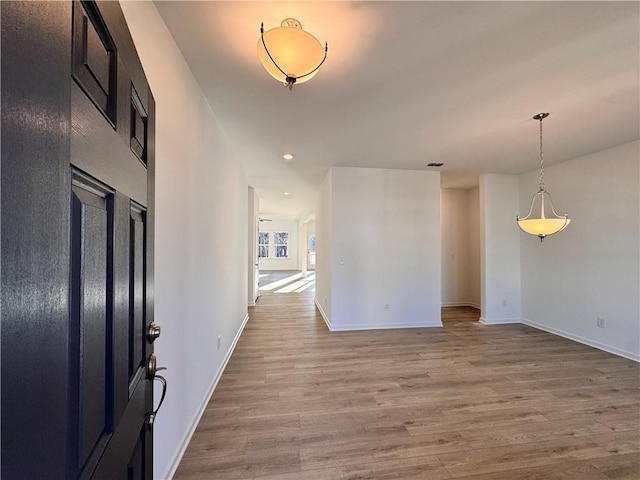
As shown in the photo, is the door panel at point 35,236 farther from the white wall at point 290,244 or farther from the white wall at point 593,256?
the white wall at point 290,244

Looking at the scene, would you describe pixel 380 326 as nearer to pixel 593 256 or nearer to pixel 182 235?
pixel 593 256

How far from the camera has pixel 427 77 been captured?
194cm

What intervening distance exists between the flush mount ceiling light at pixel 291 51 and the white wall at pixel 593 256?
4.11 metres

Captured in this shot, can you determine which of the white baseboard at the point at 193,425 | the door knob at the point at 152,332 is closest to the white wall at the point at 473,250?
the white baseboard at the point at 193,425

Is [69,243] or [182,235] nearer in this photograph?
[69,243]

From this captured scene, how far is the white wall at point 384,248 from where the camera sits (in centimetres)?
423

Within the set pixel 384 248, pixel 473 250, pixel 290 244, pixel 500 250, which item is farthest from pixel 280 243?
pixel 500 250

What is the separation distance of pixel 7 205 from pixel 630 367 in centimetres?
485

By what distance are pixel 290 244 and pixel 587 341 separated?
10441 millimetres

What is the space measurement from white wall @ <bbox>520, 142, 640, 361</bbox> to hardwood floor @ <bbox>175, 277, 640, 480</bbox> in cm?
43

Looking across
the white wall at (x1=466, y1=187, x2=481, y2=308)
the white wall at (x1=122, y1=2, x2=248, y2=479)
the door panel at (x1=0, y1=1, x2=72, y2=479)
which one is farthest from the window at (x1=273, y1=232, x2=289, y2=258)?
the door panel at (x1=0, y1=1, x2=72, y2=479)

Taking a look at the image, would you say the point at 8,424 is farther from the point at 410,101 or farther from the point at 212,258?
the point at 410,101

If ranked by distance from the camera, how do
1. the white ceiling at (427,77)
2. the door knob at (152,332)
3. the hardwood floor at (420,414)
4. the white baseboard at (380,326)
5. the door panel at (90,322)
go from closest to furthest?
1. the door panel at (90,322)
2. the door knob at (152,332)
3. the white ceiling at (427,77)
4. the hardwood floor at (420,414)
5. the white baseboard at (380,326)

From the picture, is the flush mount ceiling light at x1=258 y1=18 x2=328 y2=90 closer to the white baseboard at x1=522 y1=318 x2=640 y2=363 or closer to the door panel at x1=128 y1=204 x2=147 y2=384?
the door panel at x1=128 y1=204 x2=147 y2=384
